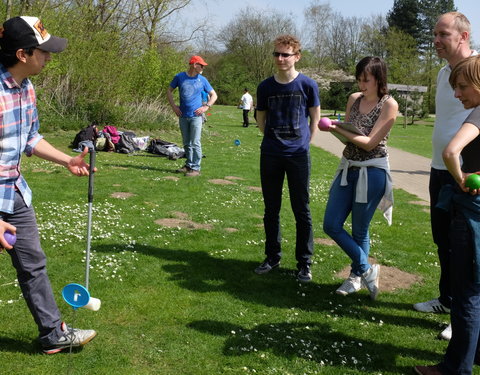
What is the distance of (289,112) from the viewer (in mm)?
Answer: 4727

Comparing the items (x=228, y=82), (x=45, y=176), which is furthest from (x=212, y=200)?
(x=228, y=82)

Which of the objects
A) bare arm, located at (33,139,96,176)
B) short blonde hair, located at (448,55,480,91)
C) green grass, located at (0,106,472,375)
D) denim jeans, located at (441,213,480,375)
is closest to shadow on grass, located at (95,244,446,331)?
green grass, located at (0,106,472,375)

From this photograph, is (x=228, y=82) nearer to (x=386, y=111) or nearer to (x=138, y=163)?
(x=138, y=163)

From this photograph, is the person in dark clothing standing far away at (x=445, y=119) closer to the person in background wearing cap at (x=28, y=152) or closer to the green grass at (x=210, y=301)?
the green grass at (x=210, y=301)

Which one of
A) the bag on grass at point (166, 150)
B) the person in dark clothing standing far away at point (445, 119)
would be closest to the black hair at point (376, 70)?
the person in dark clothing standing far away at point (445, 119)

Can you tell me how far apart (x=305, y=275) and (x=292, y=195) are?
838 mm

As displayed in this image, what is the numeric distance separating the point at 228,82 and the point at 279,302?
51896mm

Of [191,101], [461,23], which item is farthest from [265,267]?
[191,101]

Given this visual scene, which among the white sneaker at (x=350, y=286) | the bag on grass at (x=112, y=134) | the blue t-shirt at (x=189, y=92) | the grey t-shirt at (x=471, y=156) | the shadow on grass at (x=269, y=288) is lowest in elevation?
the shadow on grass at (x=269, y=288)

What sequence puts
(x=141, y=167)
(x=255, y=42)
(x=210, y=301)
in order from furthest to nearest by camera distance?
(x=255, y=42) → (x=141, y=167) → (x=210, y=301)

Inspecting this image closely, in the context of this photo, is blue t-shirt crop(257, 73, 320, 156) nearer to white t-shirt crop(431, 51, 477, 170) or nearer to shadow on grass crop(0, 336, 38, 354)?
white t-shirt crop(431, 51, 477, 170)

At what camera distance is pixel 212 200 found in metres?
8.35

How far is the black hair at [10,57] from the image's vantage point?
289 centimetres

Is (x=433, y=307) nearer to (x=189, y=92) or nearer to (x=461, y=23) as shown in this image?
(x=461, y=23)
